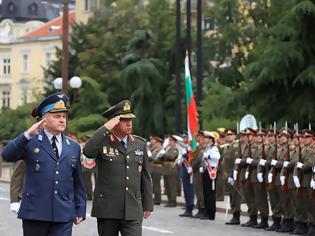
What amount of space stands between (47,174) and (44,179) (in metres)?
0.05

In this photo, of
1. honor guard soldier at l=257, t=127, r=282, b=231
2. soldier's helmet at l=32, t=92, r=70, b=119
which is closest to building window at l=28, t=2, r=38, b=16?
honor guard soldier at l=257, t=127, r=282, b=231

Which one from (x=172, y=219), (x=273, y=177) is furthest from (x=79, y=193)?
(x=172, y=219)

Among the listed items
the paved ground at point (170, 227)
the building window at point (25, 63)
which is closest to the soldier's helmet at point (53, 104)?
the paved ground at point (170, 227)

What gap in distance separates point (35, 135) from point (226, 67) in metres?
40.8

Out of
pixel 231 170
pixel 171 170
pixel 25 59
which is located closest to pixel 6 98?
pixel 25 59

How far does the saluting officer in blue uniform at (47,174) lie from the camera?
9.63 meters

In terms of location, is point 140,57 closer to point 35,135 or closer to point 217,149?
point 217,149

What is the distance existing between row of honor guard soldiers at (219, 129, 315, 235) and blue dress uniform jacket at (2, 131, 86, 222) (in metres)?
9.32

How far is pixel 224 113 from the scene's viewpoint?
36.6 metres

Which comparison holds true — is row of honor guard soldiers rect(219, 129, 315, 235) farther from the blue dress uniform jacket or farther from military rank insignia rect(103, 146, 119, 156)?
the blue dress uniform jacket

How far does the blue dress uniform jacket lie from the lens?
9617 millimetres

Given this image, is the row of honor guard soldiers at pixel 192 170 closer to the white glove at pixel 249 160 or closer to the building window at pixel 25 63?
the white glove at pixel 249 160

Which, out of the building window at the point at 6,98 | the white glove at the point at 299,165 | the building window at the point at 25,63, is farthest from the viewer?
the building window at the point at 6,98

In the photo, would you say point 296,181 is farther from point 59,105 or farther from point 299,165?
point 59,105
